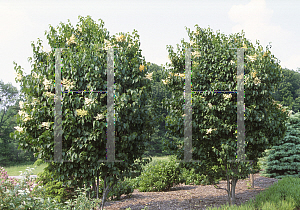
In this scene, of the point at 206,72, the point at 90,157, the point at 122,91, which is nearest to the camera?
the point at 90,157

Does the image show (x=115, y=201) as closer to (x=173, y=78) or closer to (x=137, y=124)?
(x=137, y=124)

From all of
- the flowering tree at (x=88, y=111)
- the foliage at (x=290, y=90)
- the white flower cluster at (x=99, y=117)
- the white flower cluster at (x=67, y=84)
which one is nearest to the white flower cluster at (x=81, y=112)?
the flowering tree at (x=88, y=111)

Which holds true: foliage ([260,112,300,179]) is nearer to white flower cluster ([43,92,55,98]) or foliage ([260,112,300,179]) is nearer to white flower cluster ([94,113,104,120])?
white flower cluster ([94,113,104,120])

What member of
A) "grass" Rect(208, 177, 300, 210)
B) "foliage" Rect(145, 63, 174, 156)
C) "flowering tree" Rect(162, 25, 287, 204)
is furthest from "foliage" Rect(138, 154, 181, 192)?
"grass" Rect(208, 177, 300, 210)

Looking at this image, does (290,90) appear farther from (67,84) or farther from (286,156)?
(67,84)

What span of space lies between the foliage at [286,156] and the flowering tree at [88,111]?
316 inches

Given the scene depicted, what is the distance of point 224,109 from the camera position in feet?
16.6

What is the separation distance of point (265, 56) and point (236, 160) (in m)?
2.53

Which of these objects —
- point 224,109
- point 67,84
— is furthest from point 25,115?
point 224,109

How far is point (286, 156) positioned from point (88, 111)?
32.5 feet

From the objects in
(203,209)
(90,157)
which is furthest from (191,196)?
(90,157)

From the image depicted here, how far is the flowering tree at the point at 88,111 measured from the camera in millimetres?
4246

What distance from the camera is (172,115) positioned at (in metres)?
5.46

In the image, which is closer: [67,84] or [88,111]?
[88,111]
